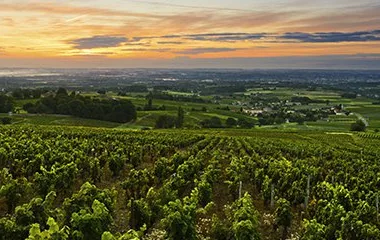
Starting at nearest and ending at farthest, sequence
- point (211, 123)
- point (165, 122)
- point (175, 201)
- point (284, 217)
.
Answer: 1. point (175, 201)
2. point (284, 217)
3. point (165, 122)
4. point (211, 123)

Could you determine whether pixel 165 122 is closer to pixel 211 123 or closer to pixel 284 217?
pixel 211 123

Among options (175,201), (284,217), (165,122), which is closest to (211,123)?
(165,122)

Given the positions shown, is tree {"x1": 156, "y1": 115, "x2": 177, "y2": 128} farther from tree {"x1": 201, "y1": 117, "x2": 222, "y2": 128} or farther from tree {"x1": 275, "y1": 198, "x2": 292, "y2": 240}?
tree {"x1": 275, "y1": 198, "x2": 292, "y2": 240}

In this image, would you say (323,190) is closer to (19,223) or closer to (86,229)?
(86,229)

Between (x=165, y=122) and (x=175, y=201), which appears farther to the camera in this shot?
(x=165, y=122)

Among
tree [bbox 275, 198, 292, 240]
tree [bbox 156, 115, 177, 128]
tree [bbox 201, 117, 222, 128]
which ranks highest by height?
tree [bbox 275, 198, 292, 240]

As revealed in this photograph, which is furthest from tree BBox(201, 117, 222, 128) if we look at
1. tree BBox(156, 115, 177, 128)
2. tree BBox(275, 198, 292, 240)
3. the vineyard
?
tree BBox(275, 198, 292, 240)

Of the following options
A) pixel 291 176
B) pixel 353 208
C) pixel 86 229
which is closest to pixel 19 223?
pixel 86 229

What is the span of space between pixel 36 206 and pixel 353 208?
1716cm

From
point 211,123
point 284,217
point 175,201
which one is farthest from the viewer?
point 211,123

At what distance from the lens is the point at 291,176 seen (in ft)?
100

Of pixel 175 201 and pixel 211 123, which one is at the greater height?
pixel 175 201

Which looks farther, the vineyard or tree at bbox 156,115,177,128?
tree at bbox 156,115,177,128

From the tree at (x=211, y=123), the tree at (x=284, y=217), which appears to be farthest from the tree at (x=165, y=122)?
the tree at (x=284, y=217)
